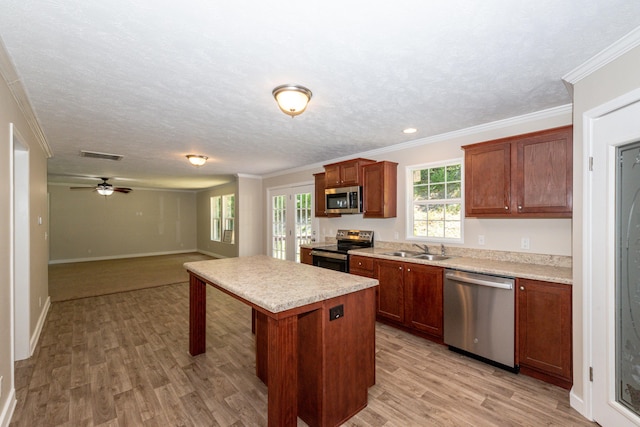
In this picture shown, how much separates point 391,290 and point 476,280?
3.46 feet

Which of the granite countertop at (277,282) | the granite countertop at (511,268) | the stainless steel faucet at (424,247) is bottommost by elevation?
the granite countertop at (511,268)

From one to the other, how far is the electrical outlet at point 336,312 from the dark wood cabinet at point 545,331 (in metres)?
1.69

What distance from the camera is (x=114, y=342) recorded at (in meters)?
3.24

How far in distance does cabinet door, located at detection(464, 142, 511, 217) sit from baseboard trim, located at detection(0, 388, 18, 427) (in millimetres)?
4156

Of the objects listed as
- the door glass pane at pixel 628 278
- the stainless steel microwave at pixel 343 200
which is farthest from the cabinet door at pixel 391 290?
the door glass pane at pixel 628 278

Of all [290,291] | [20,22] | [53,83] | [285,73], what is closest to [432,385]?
[290,291]

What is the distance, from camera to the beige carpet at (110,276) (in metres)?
5.50

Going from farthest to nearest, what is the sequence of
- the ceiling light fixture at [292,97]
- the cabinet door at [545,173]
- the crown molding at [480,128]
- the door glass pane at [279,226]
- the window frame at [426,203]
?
the door glass pane at [279,226] → the window frame at [426,203] → the crown molding at [480,128] → the cabinet door at [545,173] → the ceiling light fixture at [292,97]

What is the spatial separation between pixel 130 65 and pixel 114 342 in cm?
294

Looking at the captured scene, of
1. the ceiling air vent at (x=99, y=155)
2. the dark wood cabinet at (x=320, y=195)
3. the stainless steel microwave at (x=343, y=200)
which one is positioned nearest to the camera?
the stainless steel microwave at (x=343, y=200)

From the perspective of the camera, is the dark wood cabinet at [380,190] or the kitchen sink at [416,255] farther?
the dark wood cabinet at [380,190]

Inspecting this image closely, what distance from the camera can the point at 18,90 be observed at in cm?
230

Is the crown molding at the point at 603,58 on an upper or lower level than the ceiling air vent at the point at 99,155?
upper

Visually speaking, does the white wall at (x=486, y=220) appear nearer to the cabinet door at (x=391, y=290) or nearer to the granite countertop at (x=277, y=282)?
the cabinet door at (x=391, y=290)
